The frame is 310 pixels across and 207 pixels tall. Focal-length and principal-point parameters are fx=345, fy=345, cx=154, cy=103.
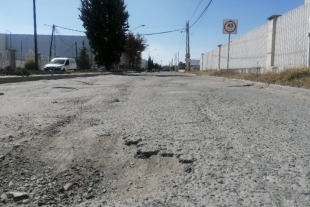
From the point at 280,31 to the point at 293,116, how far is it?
11175mm

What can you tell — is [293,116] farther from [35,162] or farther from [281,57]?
[281,57]

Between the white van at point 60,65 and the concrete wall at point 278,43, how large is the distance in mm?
15333

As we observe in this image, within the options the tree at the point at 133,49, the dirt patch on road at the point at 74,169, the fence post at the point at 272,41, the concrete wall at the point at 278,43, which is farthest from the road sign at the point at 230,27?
the tree at the point at 133,49

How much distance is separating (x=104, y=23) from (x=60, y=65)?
10.4m

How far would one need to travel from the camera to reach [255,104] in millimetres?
6488

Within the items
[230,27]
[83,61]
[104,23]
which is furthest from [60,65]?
[83,61]

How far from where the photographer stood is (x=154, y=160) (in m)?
2.89

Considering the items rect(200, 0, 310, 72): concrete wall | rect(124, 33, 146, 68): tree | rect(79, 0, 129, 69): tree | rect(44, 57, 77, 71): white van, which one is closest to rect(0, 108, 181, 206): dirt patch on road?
rect(200, 0, 310, 72): concrete wall

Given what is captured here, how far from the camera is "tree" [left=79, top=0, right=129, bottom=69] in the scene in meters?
38.4

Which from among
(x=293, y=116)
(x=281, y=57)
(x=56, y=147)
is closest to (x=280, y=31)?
(x=281, y=57)

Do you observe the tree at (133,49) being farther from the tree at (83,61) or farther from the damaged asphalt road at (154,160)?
the damaged asphalt road at (154,160)

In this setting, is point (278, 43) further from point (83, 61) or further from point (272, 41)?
point (83, 61)

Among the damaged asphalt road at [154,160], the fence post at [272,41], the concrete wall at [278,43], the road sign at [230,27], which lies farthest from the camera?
the road sign at [230,27]

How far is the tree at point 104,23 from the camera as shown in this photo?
38406 millimetres
